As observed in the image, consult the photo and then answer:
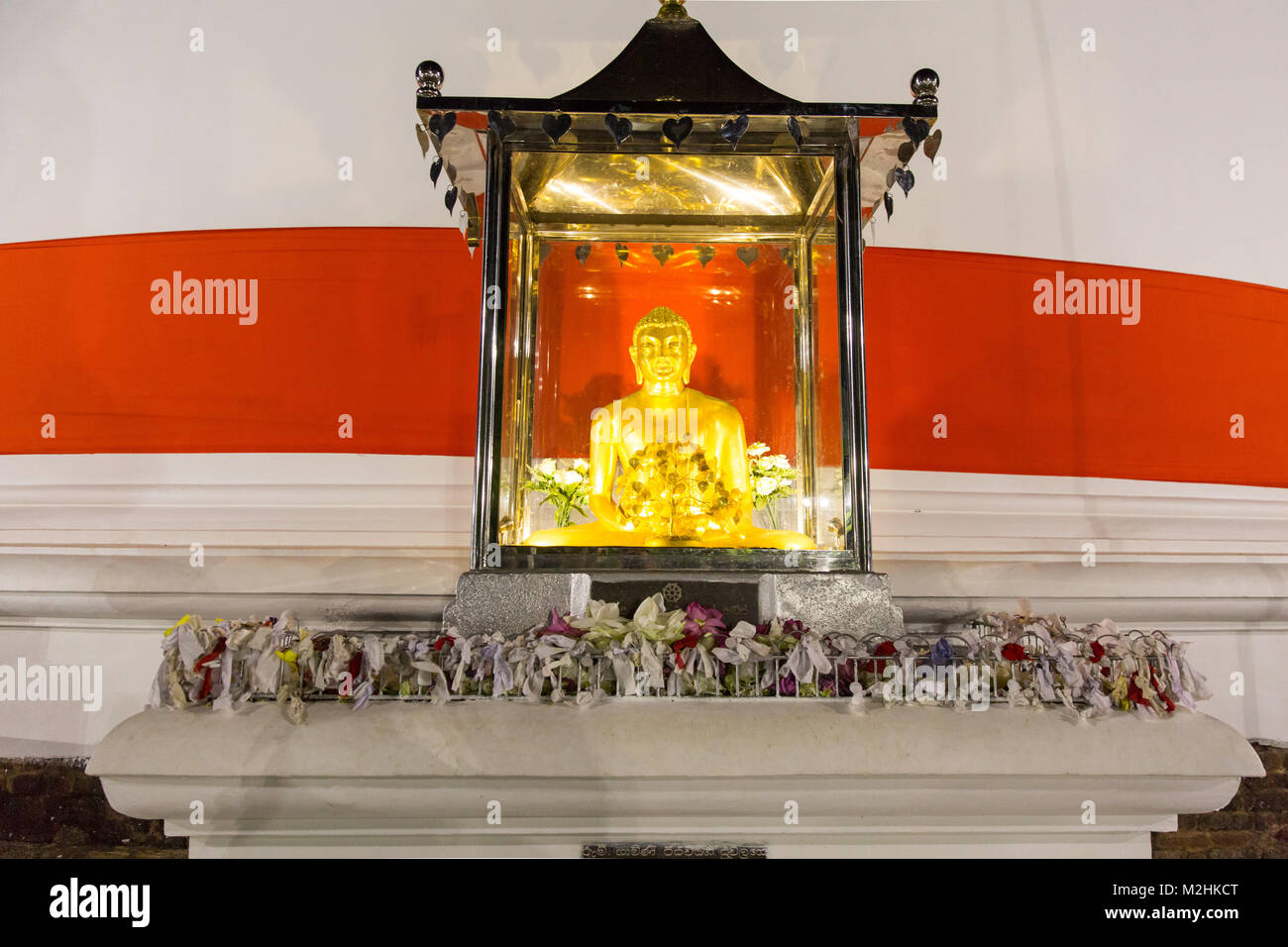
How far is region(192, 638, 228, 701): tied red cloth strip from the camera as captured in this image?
5.58ft

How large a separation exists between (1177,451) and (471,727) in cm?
274

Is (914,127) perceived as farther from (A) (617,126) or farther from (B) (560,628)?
(B) (560,628)

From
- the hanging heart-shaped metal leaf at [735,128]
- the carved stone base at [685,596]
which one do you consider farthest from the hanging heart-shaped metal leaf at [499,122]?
the carved stone base at [685,596]

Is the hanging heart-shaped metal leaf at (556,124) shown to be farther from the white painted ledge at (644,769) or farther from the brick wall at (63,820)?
the brick wall at (63,820)

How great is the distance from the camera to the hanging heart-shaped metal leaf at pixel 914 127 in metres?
2.07

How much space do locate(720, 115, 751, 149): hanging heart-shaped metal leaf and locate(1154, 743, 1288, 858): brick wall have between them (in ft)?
8.11

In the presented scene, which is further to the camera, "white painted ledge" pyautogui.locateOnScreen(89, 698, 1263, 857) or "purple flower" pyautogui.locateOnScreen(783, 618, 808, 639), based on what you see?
"purple flower" pyautogui.locateOnScreen(783, 618, 808, 639)

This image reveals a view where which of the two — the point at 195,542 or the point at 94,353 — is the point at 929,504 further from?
the point at 94,353

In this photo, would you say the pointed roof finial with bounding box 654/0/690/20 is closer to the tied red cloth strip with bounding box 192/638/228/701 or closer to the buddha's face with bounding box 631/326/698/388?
the buddha's face with bounding box 631/326/698/388

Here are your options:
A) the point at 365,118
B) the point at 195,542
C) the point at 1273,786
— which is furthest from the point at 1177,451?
the point at 195,542

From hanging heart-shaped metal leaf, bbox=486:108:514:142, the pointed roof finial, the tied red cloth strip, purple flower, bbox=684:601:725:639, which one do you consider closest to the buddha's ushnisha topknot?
hanging heart-shaped metal leaf, bbox=486:108:514:142

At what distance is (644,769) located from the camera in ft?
5.09

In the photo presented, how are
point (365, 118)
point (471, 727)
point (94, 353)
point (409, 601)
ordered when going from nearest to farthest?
point (471, 727) → point (409, 601) → point (94, 353) → point (365, 118)
